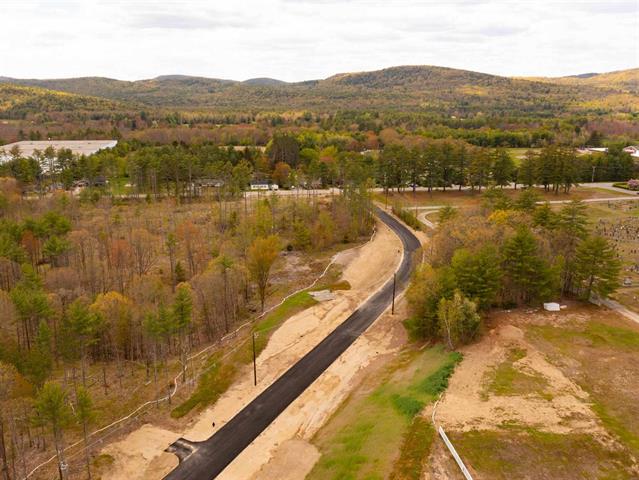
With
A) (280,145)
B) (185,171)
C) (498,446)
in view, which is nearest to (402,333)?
(498,446)

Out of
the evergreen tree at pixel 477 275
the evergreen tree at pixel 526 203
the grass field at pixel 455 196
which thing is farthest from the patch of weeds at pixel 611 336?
the grass field at pixel 455 196

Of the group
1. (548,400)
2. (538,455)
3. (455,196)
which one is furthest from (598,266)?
(455,196)

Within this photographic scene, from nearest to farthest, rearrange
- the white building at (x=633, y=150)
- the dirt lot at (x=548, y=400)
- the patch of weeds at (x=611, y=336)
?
the dirt lot at (x=548, y=400)
the patch of weeds at (x=611, y=336)
the white building at (x=633, y=150)

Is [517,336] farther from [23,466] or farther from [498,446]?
[23,466]

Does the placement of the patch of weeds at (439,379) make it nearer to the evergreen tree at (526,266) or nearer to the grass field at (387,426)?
the grass field at (387,426)

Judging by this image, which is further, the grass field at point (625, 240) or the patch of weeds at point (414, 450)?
the grass field at point (625, 240)

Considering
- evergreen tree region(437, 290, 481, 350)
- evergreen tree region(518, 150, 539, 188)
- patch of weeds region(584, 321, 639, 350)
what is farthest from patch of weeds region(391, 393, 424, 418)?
evergreen tree region(518, 150, 539, 188)

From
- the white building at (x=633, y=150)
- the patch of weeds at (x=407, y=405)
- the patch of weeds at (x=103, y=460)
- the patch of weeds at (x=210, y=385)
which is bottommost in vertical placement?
the patch of weeds at (x=103, y=460)
